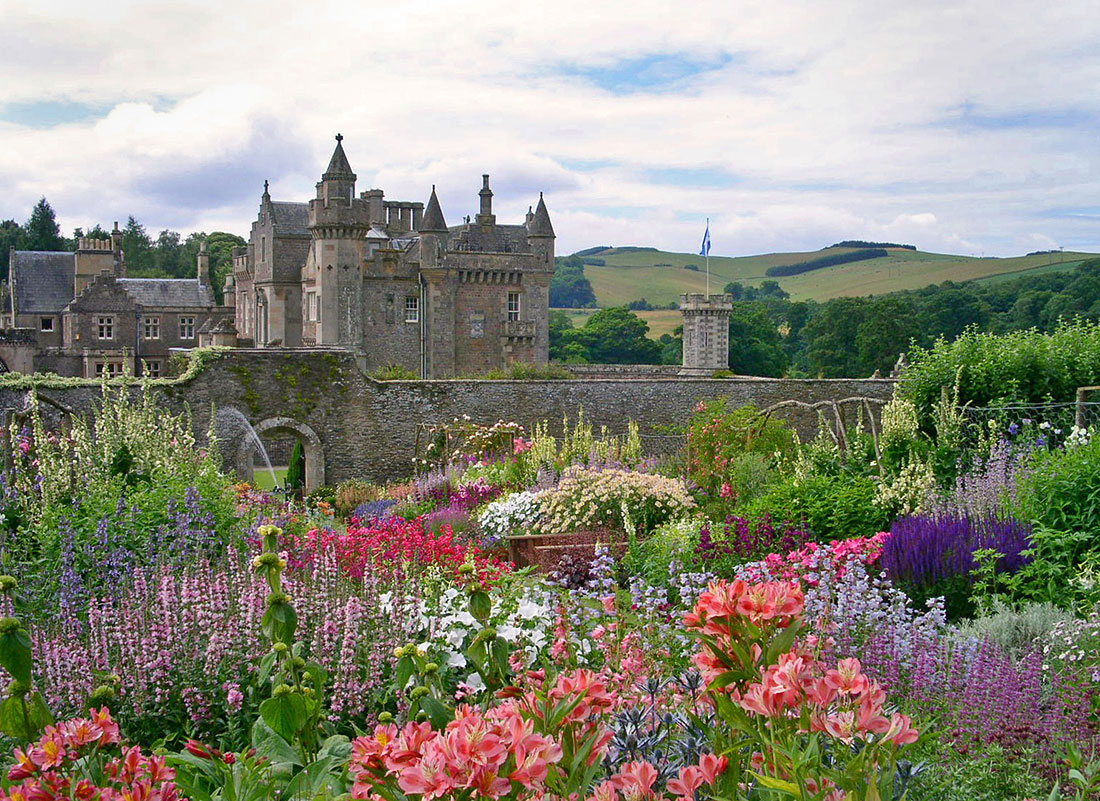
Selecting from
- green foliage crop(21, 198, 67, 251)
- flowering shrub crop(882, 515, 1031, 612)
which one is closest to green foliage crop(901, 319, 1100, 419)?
flowering shrub crop(882, 515, 1031, 612)

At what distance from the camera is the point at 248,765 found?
2859mm

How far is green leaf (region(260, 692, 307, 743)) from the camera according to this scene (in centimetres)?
293

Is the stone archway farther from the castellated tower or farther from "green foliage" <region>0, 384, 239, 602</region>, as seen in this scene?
the castellated tower

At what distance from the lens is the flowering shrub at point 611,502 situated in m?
10.6

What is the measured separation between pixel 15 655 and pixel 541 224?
159 ft

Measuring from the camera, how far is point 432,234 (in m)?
47.9

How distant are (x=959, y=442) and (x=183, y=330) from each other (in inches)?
1955

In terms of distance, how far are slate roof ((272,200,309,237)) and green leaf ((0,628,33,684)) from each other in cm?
5018

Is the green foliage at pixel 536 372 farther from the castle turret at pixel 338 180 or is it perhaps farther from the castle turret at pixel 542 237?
the castle turret at pixel 338 180

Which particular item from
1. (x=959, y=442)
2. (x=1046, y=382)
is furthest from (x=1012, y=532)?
(x=1046, y=382)

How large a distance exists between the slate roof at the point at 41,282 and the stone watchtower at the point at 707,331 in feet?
114

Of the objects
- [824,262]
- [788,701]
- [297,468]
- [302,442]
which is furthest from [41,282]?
[824,262]

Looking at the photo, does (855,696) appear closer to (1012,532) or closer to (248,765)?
(248,765)

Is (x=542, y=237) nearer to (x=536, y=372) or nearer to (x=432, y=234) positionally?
(x=432, y=234)
